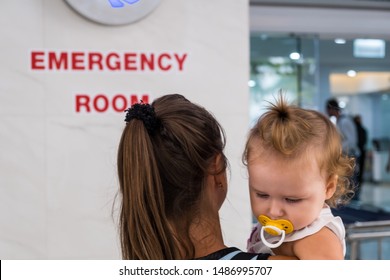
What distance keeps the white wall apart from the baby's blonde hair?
139cm

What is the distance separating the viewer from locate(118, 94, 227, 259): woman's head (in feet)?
3.20


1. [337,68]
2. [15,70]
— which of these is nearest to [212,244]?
[15,70]

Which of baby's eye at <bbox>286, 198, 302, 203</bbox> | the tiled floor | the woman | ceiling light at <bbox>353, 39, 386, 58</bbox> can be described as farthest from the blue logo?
ceiling light at <bbox>353, 39, 386, 58</bbox>

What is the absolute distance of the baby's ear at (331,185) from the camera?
3.68 feet

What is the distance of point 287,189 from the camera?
3.43 ft

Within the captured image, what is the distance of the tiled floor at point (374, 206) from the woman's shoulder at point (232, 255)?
2707mm

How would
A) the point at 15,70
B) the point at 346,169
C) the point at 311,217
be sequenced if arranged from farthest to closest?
the point at 15,70 < the point at 346,169 < the point at 311,217

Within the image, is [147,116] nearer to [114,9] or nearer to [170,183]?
[170,183]

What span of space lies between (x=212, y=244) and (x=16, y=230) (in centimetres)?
164

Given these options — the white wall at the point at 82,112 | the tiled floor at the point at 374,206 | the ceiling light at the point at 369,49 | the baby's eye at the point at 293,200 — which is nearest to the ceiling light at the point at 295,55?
the tiled floor at the point at 374,206

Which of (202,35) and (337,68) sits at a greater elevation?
(337,68)

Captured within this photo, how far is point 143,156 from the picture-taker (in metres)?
0.96

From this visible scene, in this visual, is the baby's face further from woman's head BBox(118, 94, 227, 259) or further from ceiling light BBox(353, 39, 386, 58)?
ceiling light BBox(353, 39, 386, 58)
